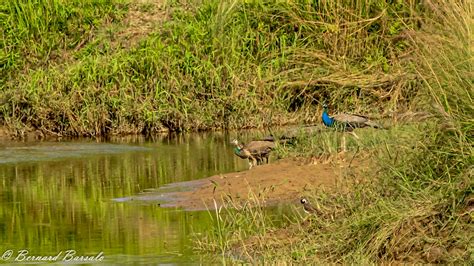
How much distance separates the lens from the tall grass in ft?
28.3

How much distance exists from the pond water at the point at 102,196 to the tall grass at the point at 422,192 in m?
1.07

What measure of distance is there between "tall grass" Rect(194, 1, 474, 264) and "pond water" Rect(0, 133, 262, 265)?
1.07 m

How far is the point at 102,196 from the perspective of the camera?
12.8m

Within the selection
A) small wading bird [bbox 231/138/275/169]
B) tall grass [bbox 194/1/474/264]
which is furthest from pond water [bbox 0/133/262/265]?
tall grass [bbox 194/1/474/264]

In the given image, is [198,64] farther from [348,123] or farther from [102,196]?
[102,196]

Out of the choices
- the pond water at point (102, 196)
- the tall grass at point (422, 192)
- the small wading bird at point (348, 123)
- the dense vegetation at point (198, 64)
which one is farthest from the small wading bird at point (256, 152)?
the tall grass at point (422, 192)

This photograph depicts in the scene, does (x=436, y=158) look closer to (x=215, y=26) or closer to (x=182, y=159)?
(x=182, y=159)

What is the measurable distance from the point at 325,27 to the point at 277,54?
81cm

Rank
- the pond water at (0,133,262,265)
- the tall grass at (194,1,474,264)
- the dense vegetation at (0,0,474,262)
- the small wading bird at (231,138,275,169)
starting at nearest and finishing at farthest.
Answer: the tall grass at (194,1,474,264) → the pond water at (0,133,262,265) → the small wading bird at (231,138,275,169) → the dense vegetation at (0,0,474,262)

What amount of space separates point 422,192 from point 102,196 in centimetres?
472

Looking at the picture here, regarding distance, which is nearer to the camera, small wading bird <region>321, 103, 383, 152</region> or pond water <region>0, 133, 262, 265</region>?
pond water <region>0, 133, 262, 265</region>

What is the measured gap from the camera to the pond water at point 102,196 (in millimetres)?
9945

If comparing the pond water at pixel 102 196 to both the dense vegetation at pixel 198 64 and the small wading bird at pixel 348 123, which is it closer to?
the dense vegetation at pixel 198 64

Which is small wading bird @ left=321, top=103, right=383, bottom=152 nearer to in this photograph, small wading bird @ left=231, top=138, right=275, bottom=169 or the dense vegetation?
small wading bird @ left=231, top=138, right=275, bottom=169
